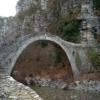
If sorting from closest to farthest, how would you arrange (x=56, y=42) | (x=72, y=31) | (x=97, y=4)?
(x=56, y=42) < (x=97, y=4) < (x=72, y=31)

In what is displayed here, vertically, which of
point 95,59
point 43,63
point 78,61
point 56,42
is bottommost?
point 43,63

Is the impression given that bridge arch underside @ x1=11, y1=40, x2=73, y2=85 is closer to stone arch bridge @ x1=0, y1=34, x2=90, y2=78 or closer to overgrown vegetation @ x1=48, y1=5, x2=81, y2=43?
stone arch bridge @ x1=0, y1=34, x2=90, y2=78

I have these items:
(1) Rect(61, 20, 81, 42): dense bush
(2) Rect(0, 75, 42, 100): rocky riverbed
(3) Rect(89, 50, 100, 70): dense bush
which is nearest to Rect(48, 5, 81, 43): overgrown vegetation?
(1) Rect(61, 20, 81, 42): dense bush

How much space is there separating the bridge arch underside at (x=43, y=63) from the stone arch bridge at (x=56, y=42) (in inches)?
19.0

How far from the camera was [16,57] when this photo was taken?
3722 centimetres

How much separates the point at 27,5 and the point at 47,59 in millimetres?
12758

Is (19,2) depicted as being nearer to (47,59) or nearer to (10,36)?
(10,36)

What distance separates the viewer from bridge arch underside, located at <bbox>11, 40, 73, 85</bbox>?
37.7m

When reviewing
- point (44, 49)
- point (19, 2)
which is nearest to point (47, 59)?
point (44, 49)

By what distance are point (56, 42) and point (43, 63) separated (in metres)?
4.51

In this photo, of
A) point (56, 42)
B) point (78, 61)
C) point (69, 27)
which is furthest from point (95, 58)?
point (69, 27)

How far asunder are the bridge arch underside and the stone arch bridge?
482mm

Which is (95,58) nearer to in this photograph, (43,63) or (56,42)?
(56,42)

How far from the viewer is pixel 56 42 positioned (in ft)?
121
